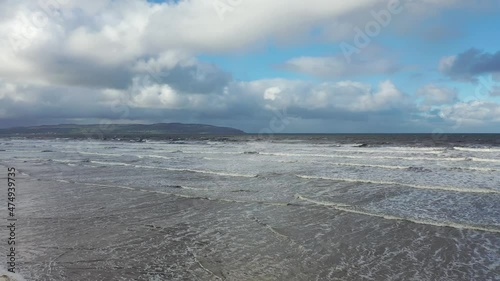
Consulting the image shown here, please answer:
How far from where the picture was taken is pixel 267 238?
1059 centimetres

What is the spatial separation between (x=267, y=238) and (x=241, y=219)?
2425mm

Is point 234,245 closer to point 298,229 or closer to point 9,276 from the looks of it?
point 298,229

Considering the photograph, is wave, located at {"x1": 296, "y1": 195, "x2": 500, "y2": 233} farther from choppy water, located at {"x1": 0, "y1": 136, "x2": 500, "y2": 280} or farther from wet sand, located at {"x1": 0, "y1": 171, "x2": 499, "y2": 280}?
wet sand, located at {"x1": 0, "y1": 171, "x2": 499, "y2": 280}

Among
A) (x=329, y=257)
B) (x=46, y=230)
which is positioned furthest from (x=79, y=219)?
(x=329, y=257)

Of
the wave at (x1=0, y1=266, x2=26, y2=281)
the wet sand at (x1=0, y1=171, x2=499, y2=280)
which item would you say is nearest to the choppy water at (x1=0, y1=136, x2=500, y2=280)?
the wet sand at (x1=0, y1=171, x2=499, y2=280)

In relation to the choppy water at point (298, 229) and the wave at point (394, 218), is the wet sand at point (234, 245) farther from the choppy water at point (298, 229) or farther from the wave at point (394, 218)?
the wave at point (394, 218)

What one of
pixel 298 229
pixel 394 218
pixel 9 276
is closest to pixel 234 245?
pixel 298 229

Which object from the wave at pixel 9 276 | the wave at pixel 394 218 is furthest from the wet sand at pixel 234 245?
the wave at pixel 394 218

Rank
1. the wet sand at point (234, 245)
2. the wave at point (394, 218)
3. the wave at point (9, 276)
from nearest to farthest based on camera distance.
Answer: the wave at point (9, 276) → the wet sand at point (234, 245) → the wave at point (394, 218)

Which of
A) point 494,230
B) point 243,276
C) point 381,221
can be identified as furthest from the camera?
point 381,221

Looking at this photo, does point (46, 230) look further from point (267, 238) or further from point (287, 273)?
point (287, 273)

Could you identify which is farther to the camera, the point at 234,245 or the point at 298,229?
the point at 298,229

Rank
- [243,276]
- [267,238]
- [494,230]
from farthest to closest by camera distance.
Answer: [494,230] < [267,238] < [243,276]

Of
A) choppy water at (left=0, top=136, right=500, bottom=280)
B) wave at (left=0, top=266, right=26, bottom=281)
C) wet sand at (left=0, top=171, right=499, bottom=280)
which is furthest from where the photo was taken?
choppy water at (left=0, top=136, right=500, bottom=280)
